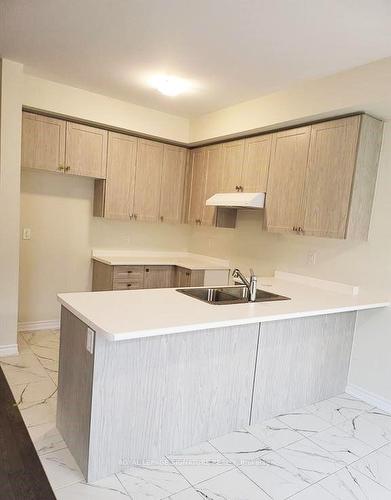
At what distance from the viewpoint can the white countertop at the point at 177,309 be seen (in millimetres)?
1763

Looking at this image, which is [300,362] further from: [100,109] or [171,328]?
[100,109]

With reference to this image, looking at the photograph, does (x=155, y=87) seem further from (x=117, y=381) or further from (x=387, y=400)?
(x=387, y=400)

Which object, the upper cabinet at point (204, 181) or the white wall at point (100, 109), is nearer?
the white wall at point (100, 109)

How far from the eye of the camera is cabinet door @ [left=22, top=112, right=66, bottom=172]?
3.44 metres

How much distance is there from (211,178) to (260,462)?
→ 2931mm

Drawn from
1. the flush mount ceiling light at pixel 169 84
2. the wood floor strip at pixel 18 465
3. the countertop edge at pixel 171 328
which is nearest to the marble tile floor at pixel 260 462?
the wood floor strip at pixel 18 465

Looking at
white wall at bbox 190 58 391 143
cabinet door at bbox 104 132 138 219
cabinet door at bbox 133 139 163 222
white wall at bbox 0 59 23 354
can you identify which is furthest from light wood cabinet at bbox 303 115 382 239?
white wall at bbox 0 59 23 354

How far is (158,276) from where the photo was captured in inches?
165

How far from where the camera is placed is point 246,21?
210 cm

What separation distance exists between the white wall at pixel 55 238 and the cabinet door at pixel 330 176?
2.43 m

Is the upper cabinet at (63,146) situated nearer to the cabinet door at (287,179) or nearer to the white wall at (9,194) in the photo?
the white wall at (9,194)

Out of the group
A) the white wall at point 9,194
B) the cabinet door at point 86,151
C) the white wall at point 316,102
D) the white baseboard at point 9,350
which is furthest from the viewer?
the cabinet door at point 86,151

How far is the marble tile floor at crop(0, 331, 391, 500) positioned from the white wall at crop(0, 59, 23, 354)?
26.8 inches

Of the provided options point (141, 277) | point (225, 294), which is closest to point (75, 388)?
point (225, 294)
